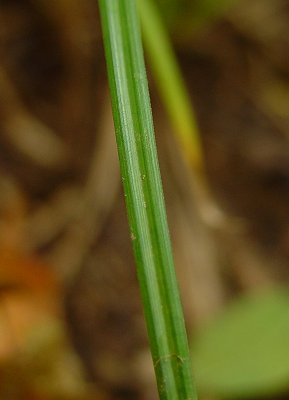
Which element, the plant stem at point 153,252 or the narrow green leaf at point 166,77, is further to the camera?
the narrow green leaf at point 166,77

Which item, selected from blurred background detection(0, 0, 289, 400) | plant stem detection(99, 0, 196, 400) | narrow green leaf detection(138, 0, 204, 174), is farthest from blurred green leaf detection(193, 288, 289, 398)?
plant stem detection(99, 0, 196, 400)

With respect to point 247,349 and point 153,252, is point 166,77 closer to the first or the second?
point 247,349

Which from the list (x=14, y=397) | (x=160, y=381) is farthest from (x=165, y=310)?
(x=14, y=397)

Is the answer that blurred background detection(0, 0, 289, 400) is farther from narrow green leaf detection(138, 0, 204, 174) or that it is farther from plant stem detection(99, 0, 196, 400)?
plant stem detection(99, 0, 196, 400)

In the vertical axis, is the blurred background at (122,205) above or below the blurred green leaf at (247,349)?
above

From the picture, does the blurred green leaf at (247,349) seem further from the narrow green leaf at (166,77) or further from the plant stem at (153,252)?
the plant stem at (153,252)

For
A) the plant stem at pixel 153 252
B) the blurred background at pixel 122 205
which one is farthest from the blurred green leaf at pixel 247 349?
the plant stem at pixel 153 252

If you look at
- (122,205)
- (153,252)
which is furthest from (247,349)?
(153,252)

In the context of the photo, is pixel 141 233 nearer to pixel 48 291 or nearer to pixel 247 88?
pixel 48 291
